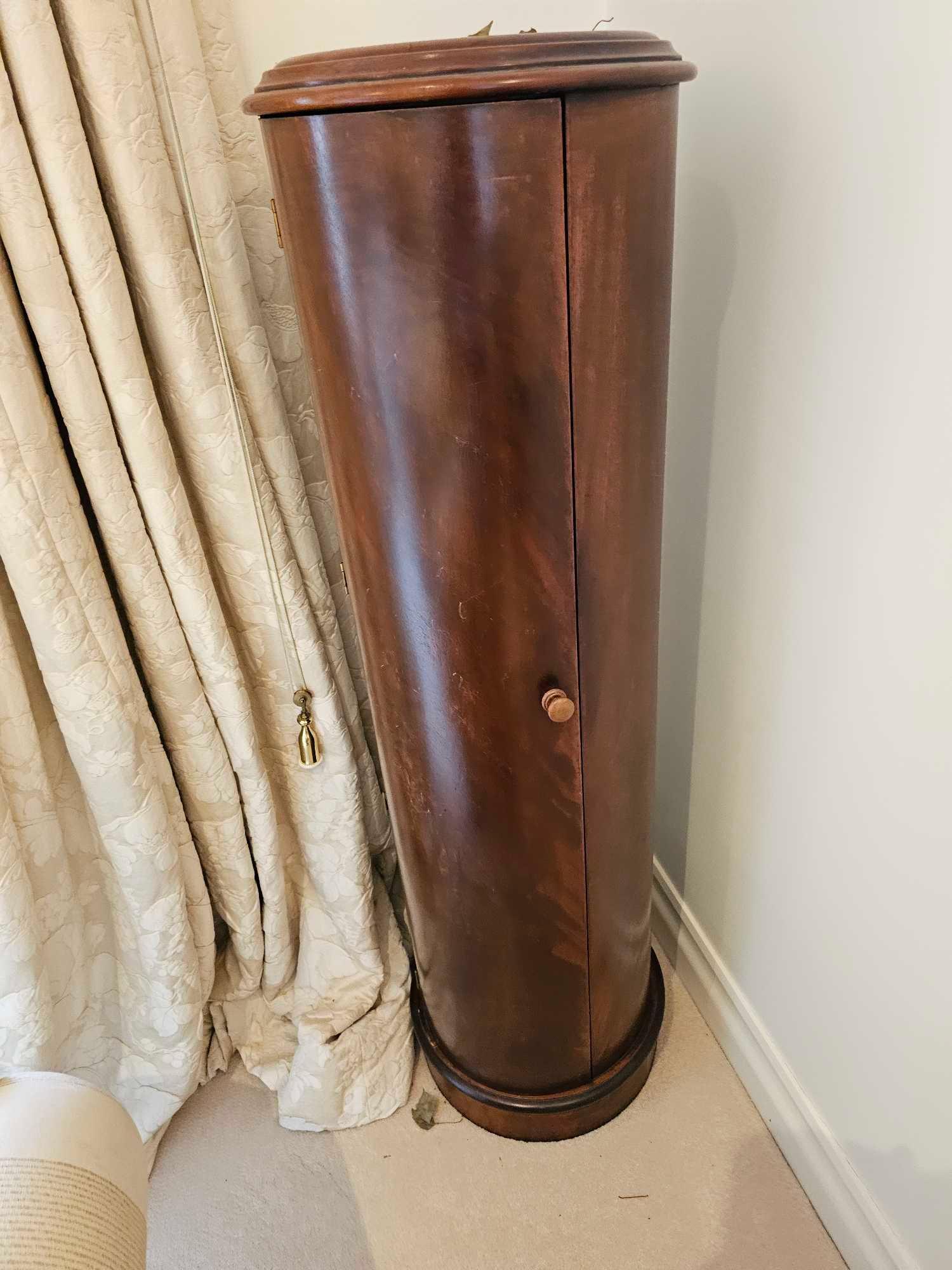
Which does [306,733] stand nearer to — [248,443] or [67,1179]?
[248,443]

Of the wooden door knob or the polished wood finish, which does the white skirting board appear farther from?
the wooden door knob

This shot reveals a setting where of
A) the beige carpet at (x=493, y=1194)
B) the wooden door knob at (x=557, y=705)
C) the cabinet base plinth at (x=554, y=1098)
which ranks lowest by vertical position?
the beige carpet at (x=493, y=1194)

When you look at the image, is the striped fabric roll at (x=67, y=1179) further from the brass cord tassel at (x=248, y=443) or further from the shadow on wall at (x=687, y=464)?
the shadow on wall at (x=687, y=464)

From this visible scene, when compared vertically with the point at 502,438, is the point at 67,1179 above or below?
below

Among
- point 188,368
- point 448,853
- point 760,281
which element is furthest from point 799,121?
point 448,853

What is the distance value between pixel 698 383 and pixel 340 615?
588mm

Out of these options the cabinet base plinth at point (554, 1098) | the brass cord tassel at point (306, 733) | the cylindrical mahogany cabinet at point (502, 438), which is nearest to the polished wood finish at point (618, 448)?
the cylindrical mahogany cabinet at point (502, 438)

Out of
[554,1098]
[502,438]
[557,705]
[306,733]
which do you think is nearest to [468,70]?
[502,438]

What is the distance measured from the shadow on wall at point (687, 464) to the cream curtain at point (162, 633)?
0.47 m

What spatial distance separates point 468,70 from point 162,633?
2.36ft

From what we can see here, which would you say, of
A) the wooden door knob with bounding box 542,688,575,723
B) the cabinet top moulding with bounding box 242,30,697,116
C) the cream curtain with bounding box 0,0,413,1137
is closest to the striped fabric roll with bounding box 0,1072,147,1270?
the cream curtain with bounding box 0,0,413,1137

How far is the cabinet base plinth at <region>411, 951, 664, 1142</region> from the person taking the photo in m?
1.16

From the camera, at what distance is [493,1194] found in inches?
45.1

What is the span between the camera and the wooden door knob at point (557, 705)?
32.0 inches
